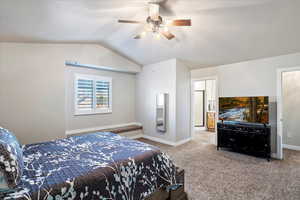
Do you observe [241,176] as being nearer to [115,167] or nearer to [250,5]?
[115,167]

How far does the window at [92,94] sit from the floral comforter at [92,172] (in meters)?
2.39

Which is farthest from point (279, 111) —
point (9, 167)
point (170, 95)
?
point (9, 167)

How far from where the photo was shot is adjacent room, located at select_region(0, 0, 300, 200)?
4.99 ft

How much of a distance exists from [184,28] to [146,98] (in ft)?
Result: 9.01

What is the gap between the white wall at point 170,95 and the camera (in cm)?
427

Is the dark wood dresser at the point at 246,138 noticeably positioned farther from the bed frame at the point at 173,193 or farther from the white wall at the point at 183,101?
the bed frame at the point at 173,193

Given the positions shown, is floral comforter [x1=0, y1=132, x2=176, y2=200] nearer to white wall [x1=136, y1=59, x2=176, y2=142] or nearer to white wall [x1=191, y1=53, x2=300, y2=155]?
white wall [x1=136, y1=59, x2=176, y2=142]


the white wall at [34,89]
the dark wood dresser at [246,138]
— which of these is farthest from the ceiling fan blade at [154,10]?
the dark wood dresser at [246,138]

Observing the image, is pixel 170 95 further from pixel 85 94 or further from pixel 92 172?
pixel 92 172

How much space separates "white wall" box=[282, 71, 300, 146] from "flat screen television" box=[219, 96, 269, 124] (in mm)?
1517

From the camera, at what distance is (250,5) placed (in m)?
2.20

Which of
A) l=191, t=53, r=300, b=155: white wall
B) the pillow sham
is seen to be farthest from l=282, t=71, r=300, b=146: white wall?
the pillow sham

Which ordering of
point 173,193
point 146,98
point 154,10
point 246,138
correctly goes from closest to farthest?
point 173,193 < point 154,10 < point 246,138 < point 146,98

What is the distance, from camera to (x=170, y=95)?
4.35m
